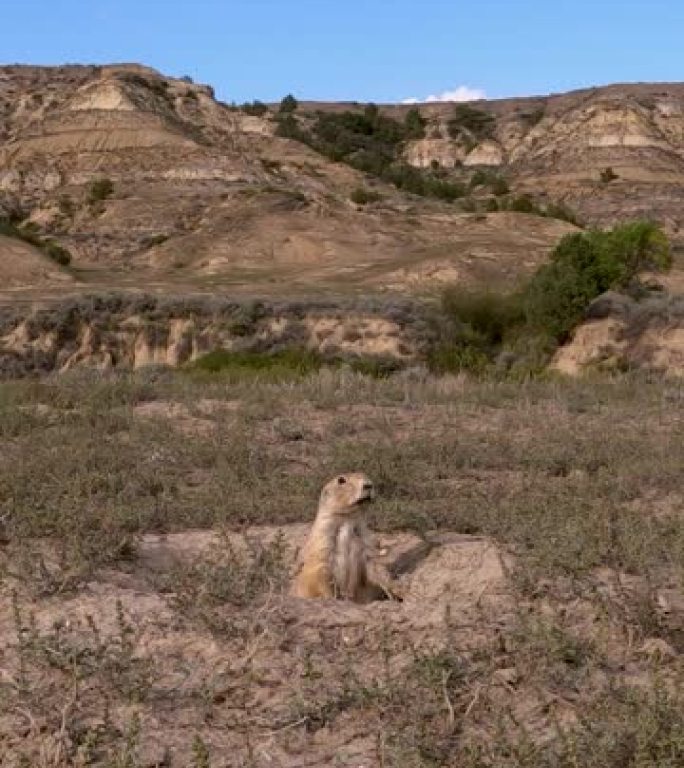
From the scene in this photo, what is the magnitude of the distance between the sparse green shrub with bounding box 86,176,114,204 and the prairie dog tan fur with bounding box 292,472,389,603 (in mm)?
53617

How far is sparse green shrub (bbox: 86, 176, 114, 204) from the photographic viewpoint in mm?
58344

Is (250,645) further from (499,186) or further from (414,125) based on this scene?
(414,125)

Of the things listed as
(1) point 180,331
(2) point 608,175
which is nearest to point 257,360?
(1) point 180,331

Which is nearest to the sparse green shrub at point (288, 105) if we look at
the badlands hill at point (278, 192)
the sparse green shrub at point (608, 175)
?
the badlands hill at point (278, 192)

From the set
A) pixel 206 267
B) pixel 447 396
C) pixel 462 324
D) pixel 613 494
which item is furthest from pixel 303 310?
pixel 613 494

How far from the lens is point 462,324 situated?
31719mm

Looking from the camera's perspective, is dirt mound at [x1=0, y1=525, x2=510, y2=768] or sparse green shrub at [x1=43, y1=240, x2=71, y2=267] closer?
dirt mound at [x1=0, y1=525, x2=510, y2=768]

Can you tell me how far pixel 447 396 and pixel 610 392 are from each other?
228cm

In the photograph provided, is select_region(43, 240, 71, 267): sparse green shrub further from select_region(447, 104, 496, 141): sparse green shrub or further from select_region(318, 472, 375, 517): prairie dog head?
select_region(447, 104, 496, 141): sparse green shrub

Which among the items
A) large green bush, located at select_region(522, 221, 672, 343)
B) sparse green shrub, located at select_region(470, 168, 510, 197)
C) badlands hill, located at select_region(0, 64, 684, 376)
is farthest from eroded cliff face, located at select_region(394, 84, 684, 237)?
large green bush, located at select_region(522, 221, 672, 343)

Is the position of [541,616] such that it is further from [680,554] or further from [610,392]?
[610,392]

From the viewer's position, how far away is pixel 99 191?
58531 mm

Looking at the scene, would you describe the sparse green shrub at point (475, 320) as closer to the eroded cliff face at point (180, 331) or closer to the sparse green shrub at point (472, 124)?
the eroded cliff face at point (180, 331)

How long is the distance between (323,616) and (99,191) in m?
55.3
